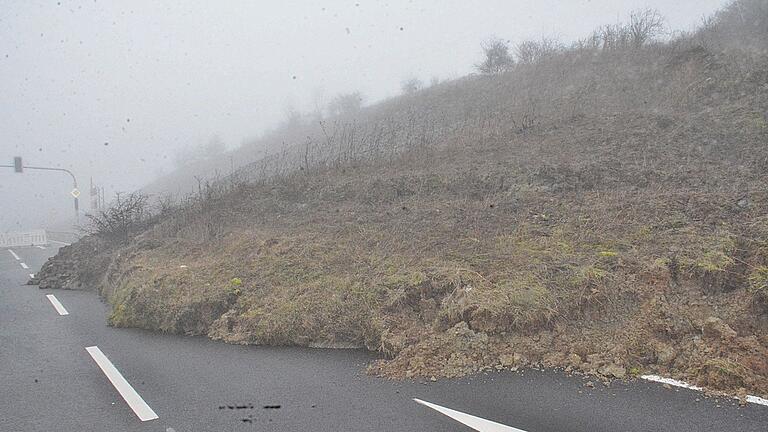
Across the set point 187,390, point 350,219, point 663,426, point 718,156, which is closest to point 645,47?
point 718,156

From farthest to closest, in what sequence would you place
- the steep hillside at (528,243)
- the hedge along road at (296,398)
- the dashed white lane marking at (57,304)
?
the dashed white lane marking at (57,304)
the steep hillside at (528,243)
the hedge along road at (296,398)

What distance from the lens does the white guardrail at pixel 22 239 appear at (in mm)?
29016

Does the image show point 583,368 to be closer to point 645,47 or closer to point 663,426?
point 663,426

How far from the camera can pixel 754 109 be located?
1023 centimetres

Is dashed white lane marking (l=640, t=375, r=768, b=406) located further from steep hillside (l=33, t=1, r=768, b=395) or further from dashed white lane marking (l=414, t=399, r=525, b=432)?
dashed white lane marking (l=414, t=399, r=525, b=432)

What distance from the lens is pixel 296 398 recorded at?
4312mm

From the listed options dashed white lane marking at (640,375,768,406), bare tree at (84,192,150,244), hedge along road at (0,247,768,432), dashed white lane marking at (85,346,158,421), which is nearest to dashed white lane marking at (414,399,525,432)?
hedge along road at (0,247,768,432)

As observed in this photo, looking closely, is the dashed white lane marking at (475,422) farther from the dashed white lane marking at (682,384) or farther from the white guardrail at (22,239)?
the white guardrail at (22,239)

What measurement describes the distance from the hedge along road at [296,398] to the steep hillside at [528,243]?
40 cm

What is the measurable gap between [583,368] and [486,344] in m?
0.96

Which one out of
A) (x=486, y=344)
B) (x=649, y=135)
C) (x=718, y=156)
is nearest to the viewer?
(x=486, y=344)

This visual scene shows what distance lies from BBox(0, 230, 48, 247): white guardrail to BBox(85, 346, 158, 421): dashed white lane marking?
28968mm

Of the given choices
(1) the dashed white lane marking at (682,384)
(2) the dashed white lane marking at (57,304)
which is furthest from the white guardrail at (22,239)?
(1) the dashed white lane marking at (682,384)

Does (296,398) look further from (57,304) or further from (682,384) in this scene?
(57,304)
